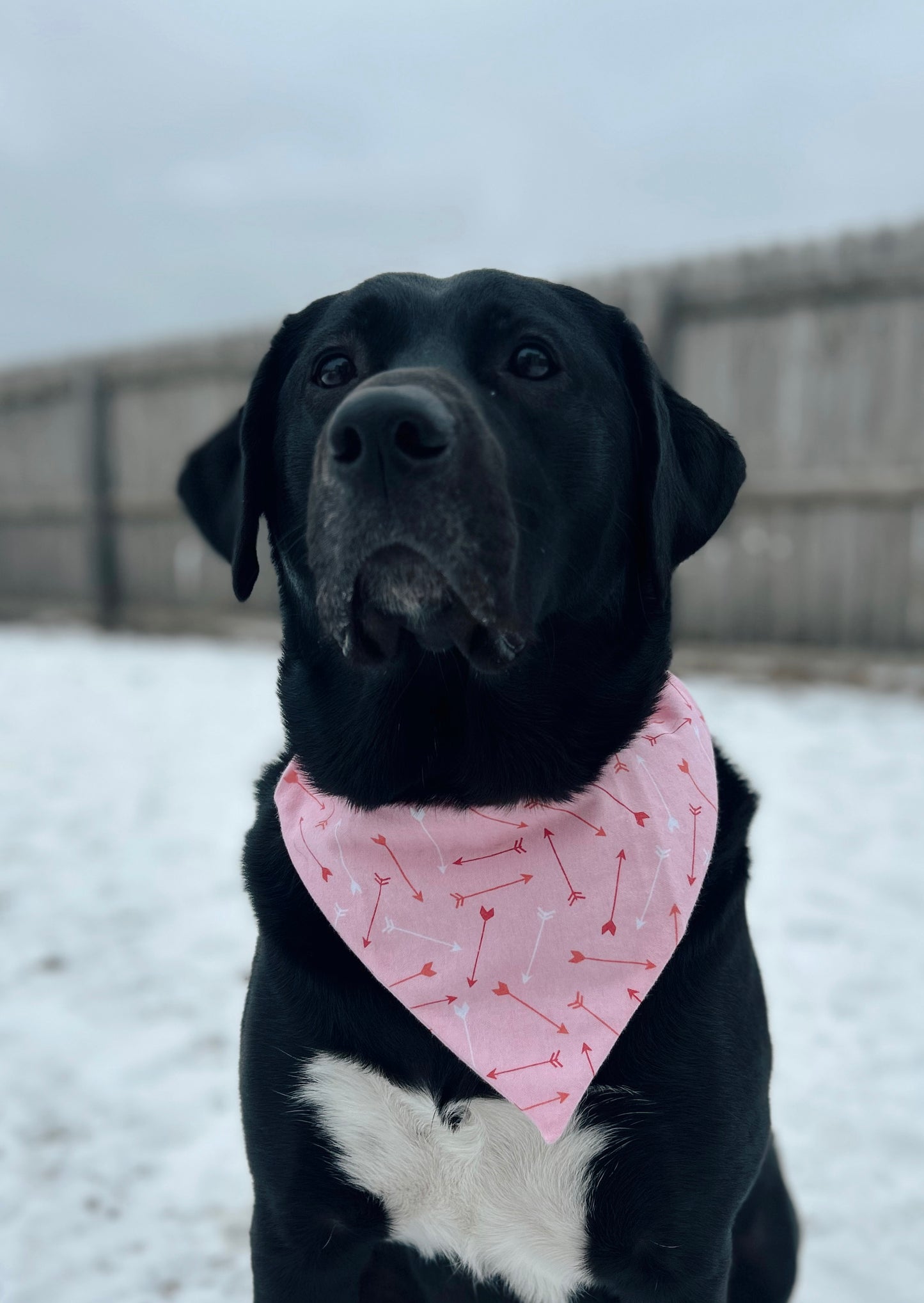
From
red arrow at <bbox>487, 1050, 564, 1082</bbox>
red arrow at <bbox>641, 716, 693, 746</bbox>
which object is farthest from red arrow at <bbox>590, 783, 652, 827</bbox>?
red arrow at <bbox>487, 1050, 564, 1082</bbox>

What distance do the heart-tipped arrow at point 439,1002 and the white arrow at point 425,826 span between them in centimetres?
19

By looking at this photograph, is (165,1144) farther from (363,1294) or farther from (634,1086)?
(634,1086)

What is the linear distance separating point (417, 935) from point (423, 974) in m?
0.07

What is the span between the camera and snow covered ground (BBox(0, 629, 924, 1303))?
1841 millimetres

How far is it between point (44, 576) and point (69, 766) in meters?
4.51

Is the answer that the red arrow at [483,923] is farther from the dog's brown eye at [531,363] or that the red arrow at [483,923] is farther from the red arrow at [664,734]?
the dog's brown eye at [531,363]

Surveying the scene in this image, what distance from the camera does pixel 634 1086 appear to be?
4.33ft

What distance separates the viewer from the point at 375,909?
143cm

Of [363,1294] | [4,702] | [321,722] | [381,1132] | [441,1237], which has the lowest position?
[4,702]

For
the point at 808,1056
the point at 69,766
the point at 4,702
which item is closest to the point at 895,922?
the point at 808,1056

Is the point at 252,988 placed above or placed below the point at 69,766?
above

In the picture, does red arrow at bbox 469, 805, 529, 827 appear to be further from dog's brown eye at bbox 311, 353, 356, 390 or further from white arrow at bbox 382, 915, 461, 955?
dog's brown eye at bbox 311, 353, 356, 390

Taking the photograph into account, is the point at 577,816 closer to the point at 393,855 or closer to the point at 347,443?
the point at 393,855

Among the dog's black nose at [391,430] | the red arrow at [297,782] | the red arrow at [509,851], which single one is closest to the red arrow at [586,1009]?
the red arrow at [509,851]
